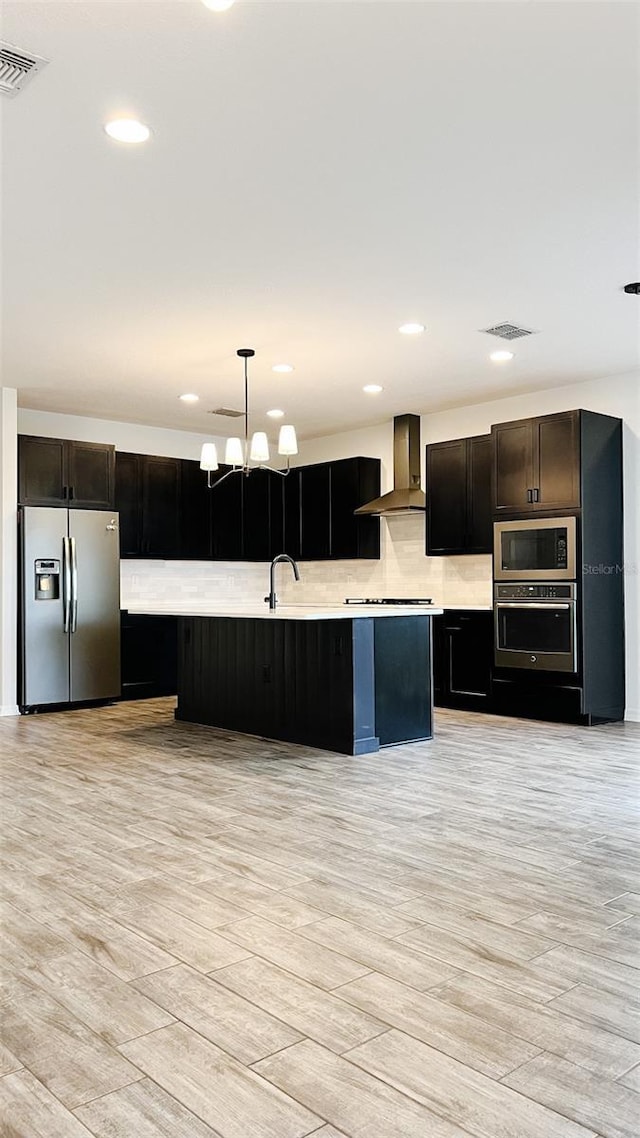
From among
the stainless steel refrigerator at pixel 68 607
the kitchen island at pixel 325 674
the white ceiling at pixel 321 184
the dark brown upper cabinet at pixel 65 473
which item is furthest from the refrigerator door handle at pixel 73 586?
the white ceiling at pixel 321 184

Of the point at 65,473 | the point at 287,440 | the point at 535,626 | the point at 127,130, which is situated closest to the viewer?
the point at 127,130

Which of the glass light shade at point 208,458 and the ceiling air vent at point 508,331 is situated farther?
the glass light shade at point 208,458

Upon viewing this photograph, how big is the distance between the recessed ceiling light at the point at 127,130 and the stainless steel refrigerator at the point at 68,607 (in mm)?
4600

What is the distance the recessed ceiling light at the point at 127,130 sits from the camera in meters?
3.09

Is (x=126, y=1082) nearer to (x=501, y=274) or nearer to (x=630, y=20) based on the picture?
(x=630, y=20)

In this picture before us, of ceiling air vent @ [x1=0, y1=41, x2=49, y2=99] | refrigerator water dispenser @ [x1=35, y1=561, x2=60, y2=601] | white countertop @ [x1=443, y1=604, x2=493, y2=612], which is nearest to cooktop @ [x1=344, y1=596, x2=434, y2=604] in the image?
white countertop @ [x1=443, y1=604, x2=493, y2=612]

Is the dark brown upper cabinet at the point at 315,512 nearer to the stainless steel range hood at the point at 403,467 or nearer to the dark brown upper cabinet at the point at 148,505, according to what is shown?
the stainless steel range hood at the point at 403,467

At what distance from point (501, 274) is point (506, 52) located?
1959 mm

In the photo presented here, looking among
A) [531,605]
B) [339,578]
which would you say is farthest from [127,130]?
[339,578]

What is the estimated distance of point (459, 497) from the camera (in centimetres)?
770

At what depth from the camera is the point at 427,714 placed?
5973mm

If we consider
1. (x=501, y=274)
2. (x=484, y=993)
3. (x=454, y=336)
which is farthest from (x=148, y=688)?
(x=484, y=993)

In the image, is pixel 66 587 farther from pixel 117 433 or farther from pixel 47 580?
pixel 117 433

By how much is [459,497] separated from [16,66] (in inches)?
217
